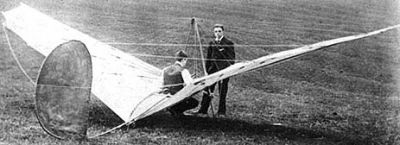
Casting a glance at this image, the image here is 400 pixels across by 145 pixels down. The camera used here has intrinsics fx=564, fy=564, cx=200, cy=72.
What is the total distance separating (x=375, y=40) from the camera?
2712 centimetres

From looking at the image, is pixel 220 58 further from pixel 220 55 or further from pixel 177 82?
pixel 177 82

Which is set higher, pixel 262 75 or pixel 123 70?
pixel 123 70

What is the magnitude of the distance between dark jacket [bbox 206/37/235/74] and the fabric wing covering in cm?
118

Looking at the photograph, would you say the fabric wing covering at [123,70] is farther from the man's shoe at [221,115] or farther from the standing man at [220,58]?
the man's shoe at [221,115]

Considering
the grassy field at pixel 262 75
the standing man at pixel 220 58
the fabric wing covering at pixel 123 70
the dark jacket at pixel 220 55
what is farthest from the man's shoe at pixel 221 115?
the fabric wing covering at pixel 123 70

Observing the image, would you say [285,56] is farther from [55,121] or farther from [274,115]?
[55,121]

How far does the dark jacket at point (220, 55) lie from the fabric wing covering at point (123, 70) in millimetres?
1176

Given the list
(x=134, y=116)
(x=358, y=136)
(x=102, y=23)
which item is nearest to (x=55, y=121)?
(x=134, y=116)

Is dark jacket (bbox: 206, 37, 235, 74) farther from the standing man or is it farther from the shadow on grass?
the shadow on grass

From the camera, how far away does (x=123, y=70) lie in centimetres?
1150

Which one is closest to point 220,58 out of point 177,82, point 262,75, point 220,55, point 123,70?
point 220,55

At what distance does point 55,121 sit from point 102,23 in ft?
50.3

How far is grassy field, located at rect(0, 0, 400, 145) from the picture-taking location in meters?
9.89

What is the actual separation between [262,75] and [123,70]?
22.3ft
